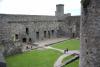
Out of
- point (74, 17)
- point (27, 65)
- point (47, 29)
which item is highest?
point (74, 17)

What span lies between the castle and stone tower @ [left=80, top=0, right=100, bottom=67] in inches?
593

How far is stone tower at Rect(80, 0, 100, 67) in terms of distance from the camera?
26.0 ft

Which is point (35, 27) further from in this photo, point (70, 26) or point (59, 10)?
point (59, 10)

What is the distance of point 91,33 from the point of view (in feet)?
26.6

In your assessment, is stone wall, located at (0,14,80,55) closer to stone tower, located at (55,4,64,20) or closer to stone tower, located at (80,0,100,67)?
stone tower, located at (55,4,64,20)

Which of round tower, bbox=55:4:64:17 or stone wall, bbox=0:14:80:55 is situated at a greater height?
round tower, bbox=55:4:64:17

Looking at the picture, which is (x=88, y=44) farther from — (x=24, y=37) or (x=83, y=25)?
(x=24, y=37)

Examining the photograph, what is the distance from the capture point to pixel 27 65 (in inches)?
692

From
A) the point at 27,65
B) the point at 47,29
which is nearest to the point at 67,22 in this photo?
the point at 47,29

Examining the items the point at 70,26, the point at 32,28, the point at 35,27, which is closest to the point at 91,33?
the point at 32,28

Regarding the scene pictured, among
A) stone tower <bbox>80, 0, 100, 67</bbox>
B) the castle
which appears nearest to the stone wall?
the castle

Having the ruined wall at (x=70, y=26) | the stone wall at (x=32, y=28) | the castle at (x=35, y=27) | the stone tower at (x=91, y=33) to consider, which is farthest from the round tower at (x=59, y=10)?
the stone tower at (x=91, y=33)

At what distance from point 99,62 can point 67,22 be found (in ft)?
100

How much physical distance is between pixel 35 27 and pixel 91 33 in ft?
83.7
